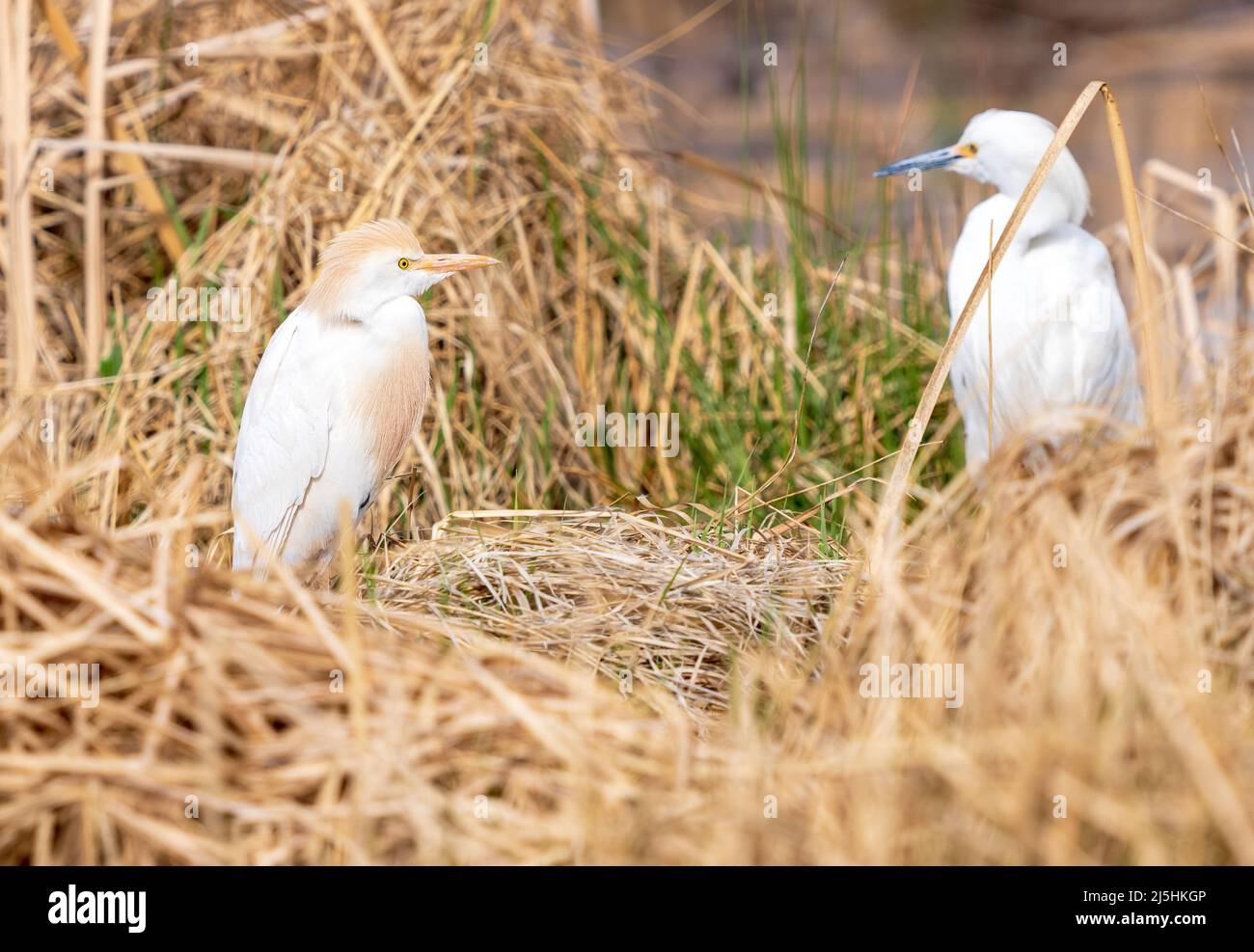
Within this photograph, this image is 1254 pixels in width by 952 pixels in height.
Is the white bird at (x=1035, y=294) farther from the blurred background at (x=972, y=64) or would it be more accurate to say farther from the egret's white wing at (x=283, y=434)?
the blurred background at (x=972, y=64)

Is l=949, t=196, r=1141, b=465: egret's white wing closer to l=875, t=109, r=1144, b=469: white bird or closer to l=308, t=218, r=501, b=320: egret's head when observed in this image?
l=875, t=109, r=1144, b=469: white bird

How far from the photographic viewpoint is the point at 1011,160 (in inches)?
118

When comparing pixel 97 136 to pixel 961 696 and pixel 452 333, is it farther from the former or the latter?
pixel 961 696

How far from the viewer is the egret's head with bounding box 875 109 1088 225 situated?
9.72 feet

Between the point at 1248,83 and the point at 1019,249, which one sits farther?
the point at 1248,83

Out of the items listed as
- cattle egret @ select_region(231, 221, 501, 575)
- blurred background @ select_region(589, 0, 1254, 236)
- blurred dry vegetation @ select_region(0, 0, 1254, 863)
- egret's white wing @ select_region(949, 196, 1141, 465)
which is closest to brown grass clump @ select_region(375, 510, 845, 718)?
blurred dry vegetation @ select_region(0, 0, 1254, 863)

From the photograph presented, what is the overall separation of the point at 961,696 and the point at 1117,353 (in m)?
1.62

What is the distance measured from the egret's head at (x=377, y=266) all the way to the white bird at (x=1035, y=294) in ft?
3.93

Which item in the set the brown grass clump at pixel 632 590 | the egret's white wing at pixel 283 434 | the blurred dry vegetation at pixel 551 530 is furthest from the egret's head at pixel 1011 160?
the egret's white wing at pixel 283 434

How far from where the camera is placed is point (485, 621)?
7.40ft

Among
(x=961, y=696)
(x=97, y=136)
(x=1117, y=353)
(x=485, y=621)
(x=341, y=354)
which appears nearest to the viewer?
(x=961, y=696)

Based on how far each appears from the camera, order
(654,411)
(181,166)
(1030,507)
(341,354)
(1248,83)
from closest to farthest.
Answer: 1. (1030,507)
2. (341,354)
3. (654,411)
4. (181,166)
5. (1248,83)
